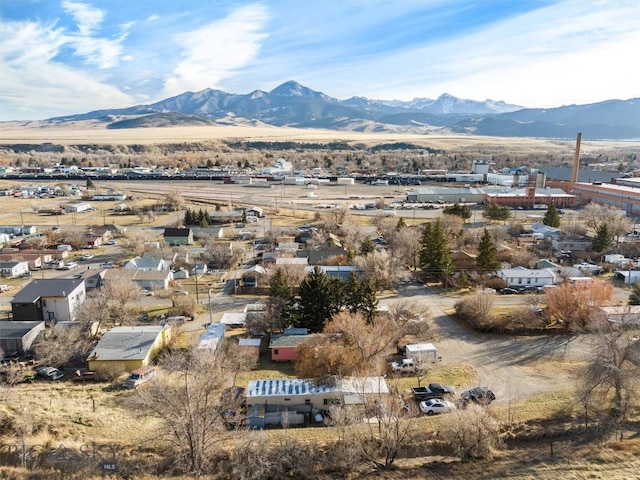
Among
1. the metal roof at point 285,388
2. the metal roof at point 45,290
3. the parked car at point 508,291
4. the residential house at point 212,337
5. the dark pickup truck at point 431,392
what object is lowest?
the parked car at point 508,291

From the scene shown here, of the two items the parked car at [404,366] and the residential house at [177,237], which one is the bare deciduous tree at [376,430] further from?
the residential house at [177,237]

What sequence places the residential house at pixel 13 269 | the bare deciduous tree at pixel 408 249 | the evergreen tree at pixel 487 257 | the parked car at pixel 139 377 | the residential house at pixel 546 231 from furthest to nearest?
the residential house at pixel 546 231 → the bare deciduous tree at pixel 408 249 → the residential house at pixel 13 269 → the evergreen tree at pixel 487 257 → the parked car at pixel 139 377

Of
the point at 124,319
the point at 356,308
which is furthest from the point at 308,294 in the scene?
the point at 124,319

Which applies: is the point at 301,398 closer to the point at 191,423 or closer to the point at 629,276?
the point at 191,423

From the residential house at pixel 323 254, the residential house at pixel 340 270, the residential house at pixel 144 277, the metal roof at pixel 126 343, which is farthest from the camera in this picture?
the residential house at pixel 323 254

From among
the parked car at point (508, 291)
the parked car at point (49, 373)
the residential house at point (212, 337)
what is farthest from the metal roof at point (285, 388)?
the parked car at point (508, 291)

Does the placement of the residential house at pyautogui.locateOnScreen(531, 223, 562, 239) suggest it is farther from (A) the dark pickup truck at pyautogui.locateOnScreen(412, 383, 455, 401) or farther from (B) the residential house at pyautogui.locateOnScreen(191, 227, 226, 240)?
(B) the residential house at pyautogui.locateOnScreen(191, 227, 226, 240)

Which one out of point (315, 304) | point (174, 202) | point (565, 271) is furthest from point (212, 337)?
point (174, 202)

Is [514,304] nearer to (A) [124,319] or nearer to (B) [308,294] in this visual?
(B) [308,294]

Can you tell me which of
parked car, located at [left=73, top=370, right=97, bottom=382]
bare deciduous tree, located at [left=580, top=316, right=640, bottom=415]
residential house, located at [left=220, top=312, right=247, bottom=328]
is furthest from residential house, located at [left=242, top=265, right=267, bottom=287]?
bare deciduous tree, located at [left=580, top=316, right=640, bottom=415]
